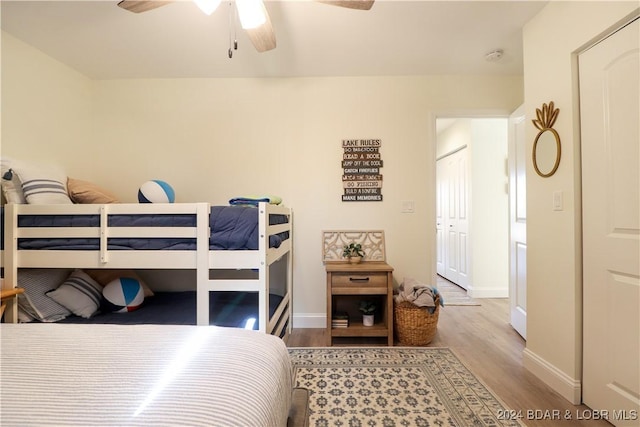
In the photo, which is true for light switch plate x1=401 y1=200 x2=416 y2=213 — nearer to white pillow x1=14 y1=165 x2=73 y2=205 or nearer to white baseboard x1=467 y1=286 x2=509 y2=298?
white baseboard x1=467 y1=286 x2=509 y2=298

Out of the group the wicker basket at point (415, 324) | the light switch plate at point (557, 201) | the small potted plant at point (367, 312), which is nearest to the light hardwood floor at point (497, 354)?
the wicker basket at point (415, 324)

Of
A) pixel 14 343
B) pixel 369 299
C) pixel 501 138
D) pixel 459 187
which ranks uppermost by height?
pixel 501 138

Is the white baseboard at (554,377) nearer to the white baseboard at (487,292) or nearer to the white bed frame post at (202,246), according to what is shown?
the white baseboard at (487,292)

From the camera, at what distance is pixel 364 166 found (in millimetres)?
2521

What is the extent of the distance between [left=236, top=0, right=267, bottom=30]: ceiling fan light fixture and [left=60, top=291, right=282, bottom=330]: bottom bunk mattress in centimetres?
170

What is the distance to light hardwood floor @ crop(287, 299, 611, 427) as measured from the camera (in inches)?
57.2

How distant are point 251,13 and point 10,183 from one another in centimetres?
182

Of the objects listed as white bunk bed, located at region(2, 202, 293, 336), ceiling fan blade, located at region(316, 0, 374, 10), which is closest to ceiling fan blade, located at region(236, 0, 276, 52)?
ceiling fan blade, located at region(316, 0, 374, 10)

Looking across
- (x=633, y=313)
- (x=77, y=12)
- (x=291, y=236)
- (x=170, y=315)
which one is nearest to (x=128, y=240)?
(x=170, y=315)

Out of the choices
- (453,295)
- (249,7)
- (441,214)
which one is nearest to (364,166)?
(249,7)

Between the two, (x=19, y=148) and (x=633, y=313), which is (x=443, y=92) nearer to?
(x=633, y=313)

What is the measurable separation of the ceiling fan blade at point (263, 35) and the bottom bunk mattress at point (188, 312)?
1.71m

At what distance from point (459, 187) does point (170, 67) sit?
3742 mm

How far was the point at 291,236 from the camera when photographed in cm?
251
